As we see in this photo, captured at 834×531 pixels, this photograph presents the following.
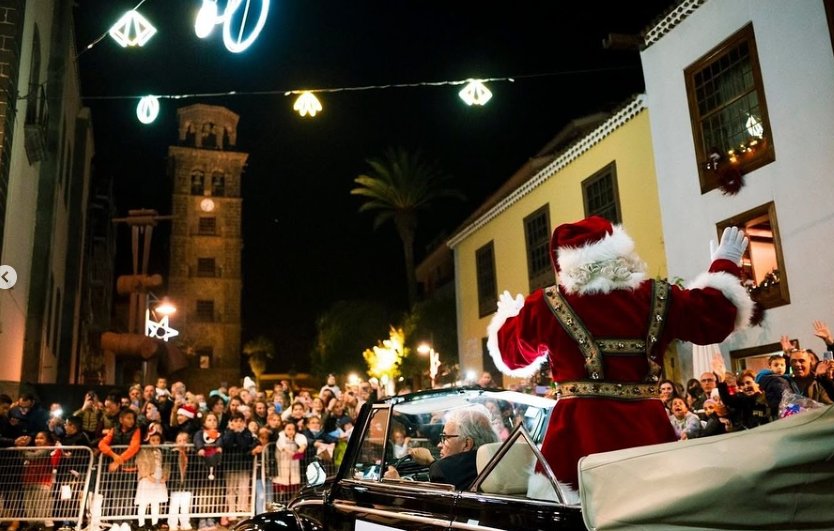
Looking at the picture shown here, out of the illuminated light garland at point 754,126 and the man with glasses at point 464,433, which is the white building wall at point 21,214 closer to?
the man with glasses at point 464,433

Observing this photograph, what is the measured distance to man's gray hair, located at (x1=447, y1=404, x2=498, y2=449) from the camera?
385 centimetres

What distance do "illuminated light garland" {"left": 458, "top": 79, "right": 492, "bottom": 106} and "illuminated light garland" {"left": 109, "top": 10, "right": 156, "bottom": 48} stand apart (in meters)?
5.74

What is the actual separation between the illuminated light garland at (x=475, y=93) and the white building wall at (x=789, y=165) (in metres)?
4.15

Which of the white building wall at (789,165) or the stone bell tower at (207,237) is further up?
the stone bell tower at (207,237)

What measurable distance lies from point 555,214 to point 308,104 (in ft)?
28.0

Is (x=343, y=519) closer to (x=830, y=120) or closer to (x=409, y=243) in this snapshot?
(x=830, y=120)

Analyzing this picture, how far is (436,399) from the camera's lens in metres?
3.93

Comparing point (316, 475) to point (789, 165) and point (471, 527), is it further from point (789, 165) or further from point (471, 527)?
point (789, 165)

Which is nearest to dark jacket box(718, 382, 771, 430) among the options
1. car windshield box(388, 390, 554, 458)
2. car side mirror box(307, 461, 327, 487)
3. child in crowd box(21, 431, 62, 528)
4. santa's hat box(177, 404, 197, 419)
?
car windshield box(388, 390, 554, 458)

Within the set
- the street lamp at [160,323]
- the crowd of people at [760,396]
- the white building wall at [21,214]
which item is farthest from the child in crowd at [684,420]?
the street lamp at [160,323]

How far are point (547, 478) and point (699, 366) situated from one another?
929 centimetres

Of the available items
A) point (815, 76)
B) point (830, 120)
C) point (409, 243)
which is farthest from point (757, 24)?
point (409, 243)

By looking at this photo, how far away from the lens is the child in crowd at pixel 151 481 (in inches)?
358

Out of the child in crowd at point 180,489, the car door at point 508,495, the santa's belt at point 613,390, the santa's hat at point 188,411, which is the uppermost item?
the santa's hat at point 188,411
